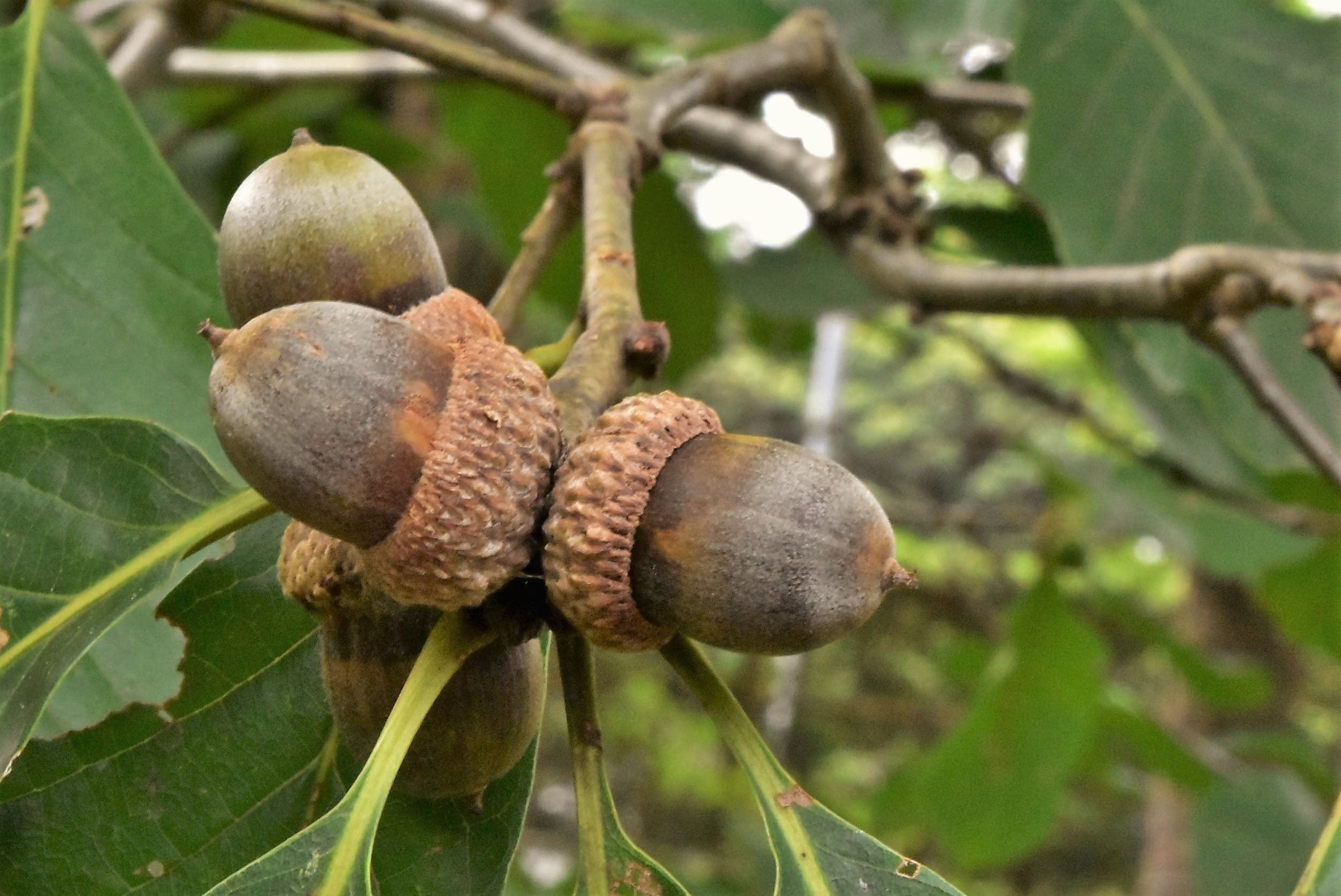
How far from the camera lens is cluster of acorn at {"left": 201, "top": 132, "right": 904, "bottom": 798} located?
2.87 ft

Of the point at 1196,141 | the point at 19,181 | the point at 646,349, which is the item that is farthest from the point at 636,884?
the point at 1196,141

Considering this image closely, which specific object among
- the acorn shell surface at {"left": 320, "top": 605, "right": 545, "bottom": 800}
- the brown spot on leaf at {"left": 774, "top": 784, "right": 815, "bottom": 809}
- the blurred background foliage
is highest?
the acorn shell surface at {"left": 320, "top": 605, "right": 545, "bottom": 800}

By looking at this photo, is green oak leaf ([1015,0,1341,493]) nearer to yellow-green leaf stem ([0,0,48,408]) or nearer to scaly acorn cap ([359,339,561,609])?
scaly acorn cap ([359,339,561,609])

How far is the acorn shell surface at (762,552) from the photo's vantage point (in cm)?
90

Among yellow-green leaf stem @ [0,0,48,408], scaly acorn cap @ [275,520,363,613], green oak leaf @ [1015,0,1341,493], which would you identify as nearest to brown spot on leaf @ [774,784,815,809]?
scaly acorn cap @ [275,520,363,613]

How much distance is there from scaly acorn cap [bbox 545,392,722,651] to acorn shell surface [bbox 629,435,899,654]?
0.6 inches

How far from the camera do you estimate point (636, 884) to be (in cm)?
104

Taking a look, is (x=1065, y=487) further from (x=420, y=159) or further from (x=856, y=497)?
(x=856, y=497)

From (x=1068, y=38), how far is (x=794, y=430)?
11.1ft

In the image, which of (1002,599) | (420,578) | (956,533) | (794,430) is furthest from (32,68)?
(1002,599)

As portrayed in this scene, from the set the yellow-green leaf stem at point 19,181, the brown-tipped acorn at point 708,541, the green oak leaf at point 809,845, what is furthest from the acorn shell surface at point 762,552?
the yellow-green leaf stem at point 19,181

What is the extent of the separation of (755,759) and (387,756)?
31cm

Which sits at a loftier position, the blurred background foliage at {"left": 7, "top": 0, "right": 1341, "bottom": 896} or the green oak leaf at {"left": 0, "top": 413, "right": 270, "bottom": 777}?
the green oak leaf at {"left": 0, "top": 413, "right": 270, "bottom": 777}

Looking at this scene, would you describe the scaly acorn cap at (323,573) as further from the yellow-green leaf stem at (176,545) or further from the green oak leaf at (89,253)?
the green oak leaf at (89,253)
